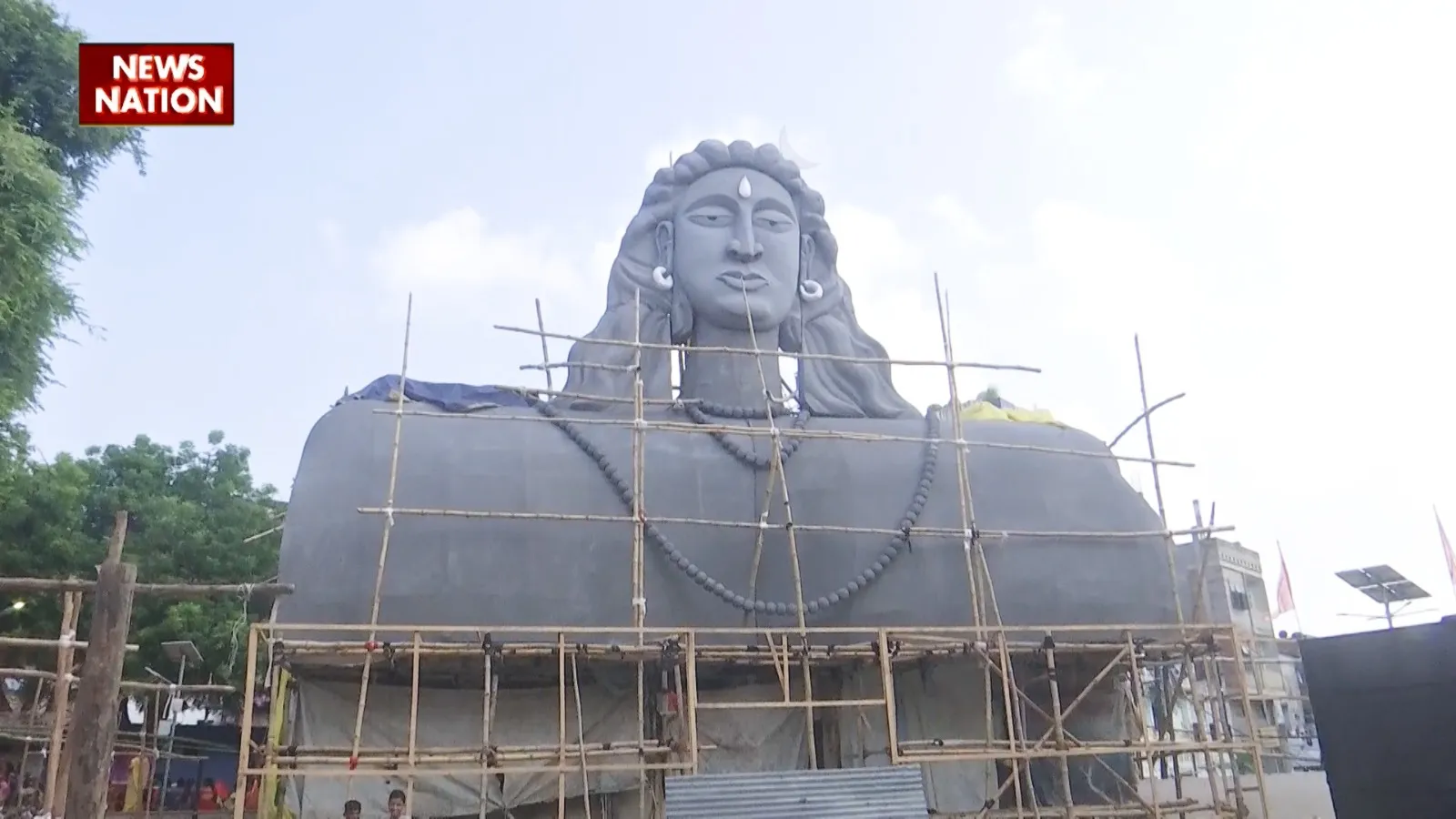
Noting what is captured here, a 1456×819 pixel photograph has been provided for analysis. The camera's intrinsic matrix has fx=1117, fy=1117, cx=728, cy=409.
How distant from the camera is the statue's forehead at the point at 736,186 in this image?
32.9ft

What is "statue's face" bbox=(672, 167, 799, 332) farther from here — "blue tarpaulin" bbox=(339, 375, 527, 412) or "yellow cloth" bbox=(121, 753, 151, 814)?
"yellow cloth" bbox=(121, 753, 151, 814)

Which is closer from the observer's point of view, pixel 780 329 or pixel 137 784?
pixel 780 329

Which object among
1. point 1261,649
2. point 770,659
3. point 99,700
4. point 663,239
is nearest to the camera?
point 99,700

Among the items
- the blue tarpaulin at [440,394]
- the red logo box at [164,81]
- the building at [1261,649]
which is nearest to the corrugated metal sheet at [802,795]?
the blue tarpaulin at [440,394]

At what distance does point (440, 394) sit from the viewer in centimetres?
846

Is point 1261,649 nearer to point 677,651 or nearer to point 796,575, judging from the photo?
point 796,575

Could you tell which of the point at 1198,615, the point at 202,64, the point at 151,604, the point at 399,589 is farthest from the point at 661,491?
the point at 151,604

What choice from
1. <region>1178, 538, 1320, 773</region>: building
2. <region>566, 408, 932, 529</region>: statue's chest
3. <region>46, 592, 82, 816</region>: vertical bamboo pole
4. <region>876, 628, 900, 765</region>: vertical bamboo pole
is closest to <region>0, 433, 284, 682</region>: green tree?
<region>566, 408, 932, 529</region>: statue's chest

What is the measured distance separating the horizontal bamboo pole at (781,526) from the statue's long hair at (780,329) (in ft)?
5.65

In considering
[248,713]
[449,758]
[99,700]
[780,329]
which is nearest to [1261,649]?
[780,329]

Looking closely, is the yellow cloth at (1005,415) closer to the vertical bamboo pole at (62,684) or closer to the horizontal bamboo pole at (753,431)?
the horizontal bamboo pole at (753,431)

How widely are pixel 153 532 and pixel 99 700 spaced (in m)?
12.1

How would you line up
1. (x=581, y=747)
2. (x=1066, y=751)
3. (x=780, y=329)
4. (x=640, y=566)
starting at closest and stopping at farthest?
(x=581, y=747) → (x=1066, y=751) → (x=640, y=566) → (x=780, y=329)

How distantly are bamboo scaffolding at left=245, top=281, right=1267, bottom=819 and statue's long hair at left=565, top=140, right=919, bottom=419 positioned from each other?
995 millimetres
